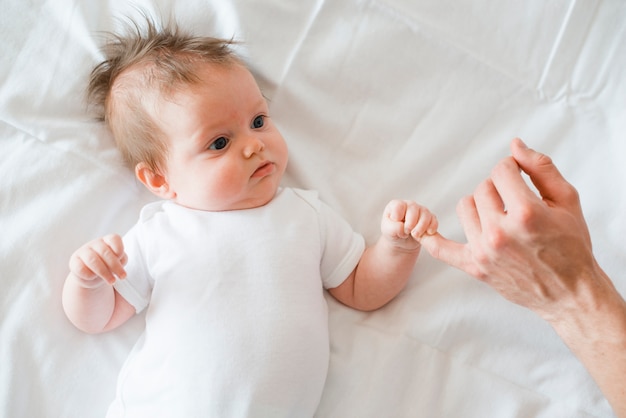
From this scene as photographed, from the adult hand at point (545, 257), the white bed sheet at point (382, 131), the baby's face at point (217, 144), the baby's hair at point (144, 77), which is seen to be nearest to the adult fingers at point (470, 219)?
the adult hand at point (545, 257)

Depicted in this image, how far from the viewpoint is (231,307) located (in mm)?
1157

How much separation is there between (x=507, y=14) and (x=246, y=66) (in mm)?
610

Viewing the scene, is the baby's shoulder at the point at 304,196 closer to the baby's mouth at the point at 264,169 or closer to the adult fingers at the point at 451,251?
the baby's mouth at the point at 264,169

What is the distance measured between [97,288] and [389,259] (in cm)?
56

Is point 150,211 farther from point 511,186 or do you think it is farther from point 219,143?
point 511,186

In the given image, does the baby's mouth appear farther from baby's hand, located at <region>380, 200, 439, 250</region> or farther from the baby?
baby's hand, located at <region>380, 200, 439, 250</region>

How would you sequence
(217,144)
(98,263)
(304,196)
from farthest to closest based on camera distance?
(304,196) < (217,144) < (98,263)

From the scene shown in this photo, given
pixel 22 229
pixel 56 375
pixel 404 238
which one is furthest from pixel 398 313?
pixel 22 229

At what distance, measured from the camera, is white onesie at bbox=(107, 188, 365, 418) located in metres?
1.12

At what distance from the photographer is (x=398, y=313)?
4.27ft

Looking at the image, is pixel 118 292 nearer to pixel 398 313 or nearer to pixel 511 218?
pixel 398 313

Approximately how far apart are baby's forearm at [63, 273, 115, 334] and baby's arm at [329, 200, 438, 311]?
46 cm

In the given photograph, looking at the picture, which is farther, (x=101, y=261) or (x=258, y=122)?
(x=258, y=122)

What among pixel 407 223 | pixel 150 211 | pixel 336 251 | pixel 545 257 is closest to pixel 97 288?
pixel 150 211
